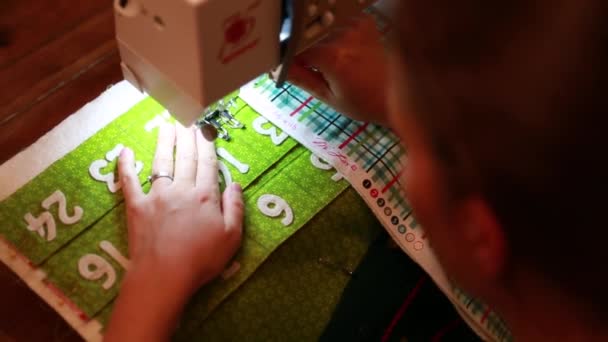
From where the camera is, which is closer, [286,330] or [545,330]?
[545,330]

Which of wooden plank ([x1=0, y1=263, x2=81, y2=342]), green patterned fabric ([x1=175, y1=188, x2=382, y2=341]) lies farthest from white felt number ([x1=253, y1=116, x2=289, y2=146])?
wooden plank ([x1=0, y1=263, x2=81, y2=342])

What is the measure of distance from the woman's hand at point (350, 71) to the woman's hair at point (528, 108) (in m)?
0.32

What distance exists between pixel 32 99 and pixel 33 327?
0.33m

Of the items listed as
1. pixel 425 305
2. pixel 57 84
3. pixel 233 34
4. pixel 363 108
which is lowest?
pixel 425 305

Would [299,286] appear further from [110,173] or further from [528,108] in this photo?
[528,108]

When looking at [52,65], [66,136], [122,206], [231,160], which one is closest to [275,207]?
[231,160]

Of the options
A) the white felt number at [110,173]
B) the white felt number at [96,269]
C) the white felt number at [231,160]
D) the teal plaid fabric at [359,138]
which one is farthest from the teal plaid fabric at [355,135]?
the white felt number at [96,269]

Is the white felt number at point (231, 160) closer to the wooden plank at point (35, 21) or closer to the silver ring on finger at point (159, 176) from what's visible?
the silver ring on finger at point (159, 176)

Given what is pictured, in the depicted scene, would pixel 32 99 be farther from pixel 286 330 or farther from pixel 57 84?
pixel 286 330

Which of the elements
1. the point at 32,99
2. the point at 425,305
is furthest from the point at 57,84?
the point at 425,305

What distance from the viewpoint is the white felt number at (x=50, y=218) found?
2.56 ft

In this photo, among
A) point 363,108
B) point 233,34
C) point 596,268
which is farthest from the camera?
point 363,108

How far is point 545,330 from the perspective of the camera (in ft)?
1.79

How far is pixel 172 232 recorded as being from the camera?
0.75 meters
